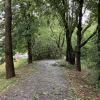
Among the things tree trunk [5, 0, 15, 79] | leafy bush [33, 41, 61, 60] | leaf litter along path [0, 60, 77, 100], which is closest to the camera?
leaf litter along path [0, 60, 77, 100]

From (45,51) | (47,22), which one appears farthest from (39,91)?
(45,51)

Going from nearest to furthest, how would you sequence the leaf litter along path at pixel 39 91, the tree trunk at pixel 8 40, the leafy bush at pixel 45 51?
the leaf litter along path at pixel 39 91 < the tree trunk at pixel 8 40 < the leafy bush at pixel 45 51

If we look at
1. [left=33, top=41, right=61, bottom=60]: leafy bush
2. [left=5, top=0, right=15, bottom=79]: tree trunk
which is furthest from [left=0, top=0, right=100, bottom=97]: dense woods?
[left=33, top=41, right=61, bottom=60]: leafy bush

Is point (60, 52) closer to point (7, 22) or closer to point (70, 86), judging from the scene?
point (7, 22)

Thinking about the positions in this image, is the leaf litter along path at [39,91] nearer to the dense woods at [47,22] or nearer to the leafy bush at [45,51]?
the dense woods at [47,22]

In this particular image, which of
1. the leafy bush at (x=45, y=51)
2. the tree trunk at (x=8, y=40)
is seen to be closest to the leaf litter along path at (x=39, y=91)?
the tree trunk at (x=8, y=40)

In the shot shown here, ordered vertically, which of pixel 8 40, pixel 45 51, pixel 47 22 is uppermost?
pixel 47 22

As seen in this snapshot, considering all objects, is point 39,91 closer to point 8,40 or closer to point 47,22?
point 8,40

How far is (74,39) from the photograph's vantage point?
3183 centimetres

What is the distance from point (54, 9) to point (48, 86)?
839cm

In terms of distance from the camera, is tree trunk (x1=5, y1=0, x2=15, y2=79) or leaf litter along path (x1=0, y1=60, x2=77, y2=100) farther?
tree trunk (x1=5, y1=0, x2=15, y2=79)

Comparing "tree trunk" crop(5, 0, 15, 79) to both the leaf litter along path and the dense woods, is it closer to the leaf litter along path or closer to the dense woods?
the dense woods

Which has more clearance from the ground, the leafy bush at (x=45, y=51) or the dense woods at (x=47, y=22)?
the dense woods at (x=47, y=22)

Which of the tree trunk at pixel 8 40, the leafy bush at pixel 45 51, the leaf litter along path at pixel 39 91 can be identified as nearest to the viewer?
the leaf litter along path at pixel 39 91
